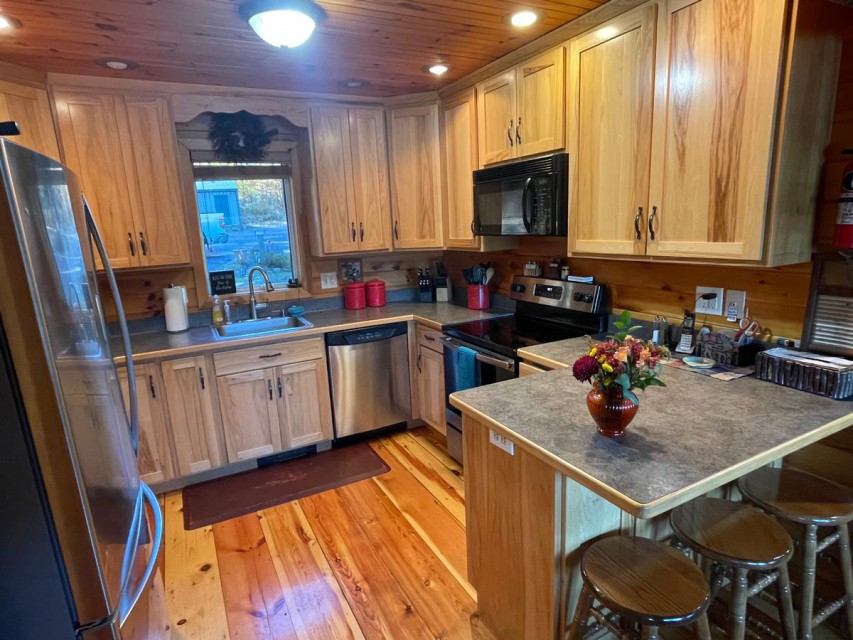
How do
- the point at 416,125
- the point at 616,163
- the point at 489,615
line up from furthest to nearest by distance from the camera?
the point at 416,125
the point at 616,163
the point at 489,615

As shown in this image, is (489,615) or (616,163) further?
(616,163)

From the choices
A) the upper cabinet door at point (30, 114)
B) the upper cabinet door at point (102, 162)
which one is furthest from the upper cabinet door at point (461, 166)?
the upper cabinet door at point (30, 114)

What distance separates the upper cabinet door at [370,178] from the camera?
322 cm

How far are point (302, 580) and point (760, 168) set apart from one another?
7.79ft

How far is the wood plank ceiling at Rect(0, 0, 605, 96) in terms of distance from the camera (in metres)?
1.80

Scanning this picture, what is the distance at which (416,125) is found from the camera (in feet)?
10.6

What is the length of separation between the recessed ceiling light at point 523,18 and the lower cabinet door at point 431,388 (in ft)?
5.97

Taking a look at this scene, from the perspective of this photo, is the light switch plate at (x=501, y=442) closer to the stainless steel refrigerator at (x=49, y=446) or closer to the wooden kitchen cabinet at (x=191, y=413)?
the stainless steel refrigerator at (x=49, y=446)

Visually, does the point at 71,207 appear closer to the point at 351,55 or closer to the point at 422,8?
the point at 422,8

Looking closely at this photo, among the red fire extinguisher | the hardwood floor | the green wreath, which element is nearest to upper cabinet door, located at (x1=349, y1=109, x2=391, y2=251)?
the green wreath

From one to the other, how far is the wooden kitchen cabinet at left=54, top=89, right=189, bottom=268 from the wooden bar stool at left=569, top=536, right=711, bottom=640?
106 inches

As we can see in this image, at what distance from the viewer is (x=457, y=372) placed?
111 inches

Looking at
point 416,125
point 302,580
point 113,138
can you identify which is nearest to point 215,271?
point 113,138

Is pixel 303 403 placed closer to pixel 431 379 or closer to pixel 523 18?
pixel 431 379
